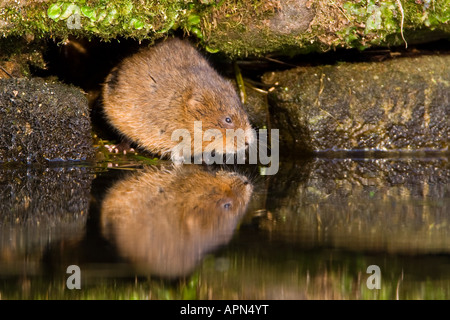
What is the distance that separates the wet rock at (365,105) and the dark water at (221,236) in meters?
1.77

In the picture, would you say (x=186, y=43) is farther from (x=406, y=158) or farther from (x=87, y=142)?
(x=406, y=158)

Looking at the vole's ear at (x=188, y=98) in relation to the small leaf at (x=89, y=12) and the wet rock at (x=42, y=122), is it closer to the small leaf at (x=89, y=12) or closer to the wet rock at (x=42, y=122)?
the wet rock at (x=42, y=122)

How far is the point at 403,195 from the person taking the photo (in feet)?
14.8

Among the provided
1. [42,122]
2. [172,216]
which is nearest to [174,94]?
[42,122]

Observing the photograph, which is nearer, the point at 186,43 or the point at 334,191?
the point at 334,191

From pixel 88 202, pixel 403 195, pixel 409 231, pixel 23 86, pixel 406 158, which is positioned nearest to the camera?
pixel 409 231

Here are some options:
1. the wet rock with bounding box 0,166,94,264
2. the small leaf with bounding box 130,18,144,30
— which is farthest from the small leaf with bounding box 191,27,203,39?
the wet rock with bounding box 0,166,94,264

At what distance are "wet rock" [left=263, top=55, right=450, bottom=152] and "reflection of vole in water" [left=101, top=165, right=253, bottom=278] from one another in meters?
1.98

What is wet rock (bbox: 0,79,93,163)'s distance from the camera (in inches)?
222

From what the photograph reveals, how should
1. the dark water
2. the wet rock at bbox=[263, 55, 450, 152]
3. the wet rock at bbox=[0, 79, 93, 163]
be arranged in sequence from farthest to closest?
the wet rock at bbox=[263, 55, 450, 152], the wet rock at bbox=[0, 79, 93, 163], the dark water

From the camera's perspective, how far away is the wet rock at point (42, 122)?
5.64 m

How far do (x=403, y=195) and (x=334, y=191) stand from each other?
536mm

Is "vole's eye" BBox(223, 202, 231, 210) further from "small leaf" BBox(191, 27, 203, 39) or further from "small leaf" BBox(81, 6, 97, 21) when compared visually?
"small leaf" BBox(191, 27, 203, 39)
